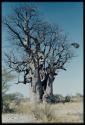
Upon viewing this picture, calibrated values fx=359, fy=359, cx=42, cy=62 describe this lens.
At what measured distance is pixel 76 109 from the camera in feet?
20.5

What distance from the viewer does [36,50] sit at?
23.5ft

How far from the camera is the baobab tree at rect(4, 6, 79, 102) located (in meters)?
7.08

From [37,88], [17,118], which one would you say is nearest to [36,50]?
[37,88]

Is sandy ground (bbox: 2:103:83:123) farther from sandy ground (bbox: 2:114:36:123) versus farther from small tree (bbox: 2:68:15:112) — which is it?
small tree (bbox: 2:68:15:112)

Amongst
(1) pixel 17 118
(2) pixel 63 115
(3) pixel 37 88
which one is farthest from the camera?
(3) pixel 37 88

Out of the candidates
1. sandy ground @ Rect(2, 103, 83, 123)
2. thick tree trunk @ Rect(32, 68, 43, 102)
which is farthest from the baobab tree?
sandy ground @ Rect(2, 103, 83, 123)

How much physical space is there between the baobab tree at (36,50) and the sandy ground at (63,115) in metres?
0.69

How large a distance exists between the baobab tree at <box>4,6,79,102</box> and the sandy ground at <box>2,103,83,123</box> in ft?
2.28

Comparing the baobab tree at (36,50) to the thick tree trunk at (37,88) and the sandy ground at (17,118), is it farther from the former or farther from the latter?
the sandy ground at (17,118)

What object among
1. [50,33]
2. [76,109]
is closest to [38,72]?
[50,33]

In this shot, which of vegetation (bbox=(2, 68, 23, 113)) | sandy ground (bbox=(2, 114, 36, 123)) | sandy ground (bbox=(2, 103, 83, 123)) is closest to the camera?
sandy ground (bbox=(2, 103, 83, 123))

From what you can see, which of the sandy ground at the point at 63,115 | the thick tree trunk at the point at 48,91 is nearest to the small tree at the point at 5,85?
the sandy ground at the point at 63,115

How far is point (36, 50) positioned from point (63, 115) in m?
1.58

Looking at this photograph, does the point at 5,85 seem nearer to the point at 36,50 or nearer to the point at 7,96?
the point at 7,96
